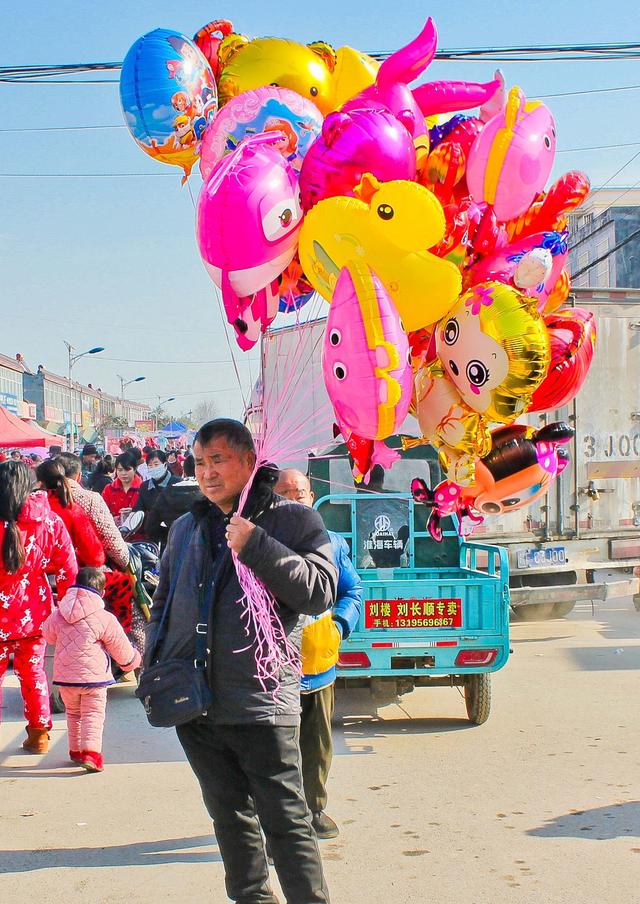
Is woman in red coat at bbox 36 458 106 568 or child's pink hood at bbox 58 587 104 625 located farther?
woman in red coat at bbox 36 458 106 568

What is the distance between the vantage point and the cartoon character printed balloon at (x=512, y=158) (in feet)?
11.4

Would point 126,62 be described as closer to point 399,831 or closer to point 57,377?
point 399,831

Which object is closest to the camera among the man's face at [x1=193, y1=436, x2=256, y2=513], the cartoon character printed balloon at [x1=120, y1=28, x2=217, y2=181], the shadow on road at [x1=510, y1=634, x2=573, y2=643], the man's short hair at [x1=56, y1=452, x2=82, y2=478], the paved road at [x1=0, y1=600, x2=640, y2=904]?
the man's face at [x1=193, y1=436, x2=256, y2=513]

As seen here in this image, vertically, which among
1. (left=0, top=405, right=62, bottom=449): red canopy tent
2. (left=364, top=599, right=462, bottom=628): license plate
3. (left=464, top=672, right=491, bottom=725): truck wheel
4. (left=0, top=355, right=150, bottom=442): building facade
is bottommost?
(left=464, top=672, right=491, bottom=725): truck wheel

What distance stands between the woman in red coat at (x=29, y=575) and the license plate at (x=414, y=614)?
201cm

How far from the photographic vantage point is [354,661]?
670 centimetres

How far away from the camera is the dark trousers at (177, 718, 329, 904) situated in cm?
335

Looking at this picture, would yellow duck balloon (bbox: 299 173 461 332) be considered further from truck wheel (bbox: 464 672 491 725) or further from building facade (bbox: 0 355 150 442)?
building facade (bbox: 0 355 150 442)

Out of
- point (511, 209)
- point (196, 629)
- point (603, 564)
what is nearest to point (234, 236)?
point (511, 209)

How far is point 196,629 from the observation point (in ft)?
11.5

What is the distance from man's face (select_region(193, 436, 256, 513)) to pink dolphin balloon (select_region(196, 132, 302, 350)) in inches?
20.3

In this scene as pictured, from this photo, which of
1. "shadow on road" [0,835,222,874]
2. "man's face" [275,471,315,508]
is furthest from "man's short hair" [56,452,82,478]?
"shadow on road" [0,835,222,874]

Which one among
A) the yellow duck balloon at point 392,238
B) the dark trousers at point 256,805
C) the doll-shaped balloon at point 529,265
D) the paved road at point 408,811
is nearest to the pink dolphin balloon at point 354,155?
the yellow duck balloon at point 392,238

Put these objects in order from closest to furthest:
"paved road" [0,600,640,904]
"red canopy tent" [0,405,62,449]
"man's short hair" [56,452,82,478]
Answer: "paved road" [0,600,640,904], "man's short hair" [56,452,82,478], "red canopy tent" [0,405,62,449]
